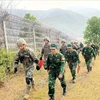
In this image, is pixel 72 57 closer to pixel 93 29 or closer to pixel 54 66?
pixel 54 66

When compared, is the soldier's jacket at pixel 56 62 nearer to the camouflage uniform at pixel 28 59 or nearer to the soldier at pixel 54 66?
the soldier at pixel 54 66

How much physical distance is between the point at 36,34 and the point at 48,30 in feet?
15.3

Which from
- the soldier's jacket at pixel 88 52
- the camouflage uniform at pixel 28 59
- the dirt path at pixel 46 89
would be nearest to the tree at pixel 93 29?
the soldier's jacket at pixel 88 52

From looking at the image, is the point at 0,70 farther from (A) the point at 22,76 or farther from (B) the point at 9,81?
(A) the point at 22,76

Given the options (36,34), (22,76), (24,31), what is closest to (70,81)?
(22,76)

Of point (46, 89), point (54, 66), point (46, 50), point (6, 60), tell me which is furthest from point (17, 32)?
point (54, 66)

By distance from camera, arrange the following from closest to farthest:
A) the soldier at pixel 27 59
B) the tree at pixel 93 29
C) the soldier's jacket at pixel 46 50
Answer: the soldier at pixel 27 59, the soldier's jacket at pixel 46 50, the tree at pixel 93 29

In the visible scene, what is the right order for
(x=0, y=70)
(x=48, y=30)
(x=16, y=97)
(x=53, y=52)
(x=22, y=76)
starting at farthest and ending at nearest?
1. (x=48, y=30)
2. (x=22, y=76)
3. (x=0, y=70)
4. (x=16, y=97)
5. (x=53, y=52)

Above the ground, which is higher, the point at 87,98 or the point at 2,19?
the point at 2,19

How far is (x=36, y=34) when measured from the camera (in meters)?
19.4

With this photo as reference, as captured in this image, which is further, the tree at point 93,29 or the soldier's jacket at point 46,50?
the tree at point 93,29

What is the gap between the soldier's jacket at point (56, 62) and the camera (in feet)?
29.8

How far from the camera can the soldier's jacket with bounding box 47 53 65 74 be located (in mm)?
9086

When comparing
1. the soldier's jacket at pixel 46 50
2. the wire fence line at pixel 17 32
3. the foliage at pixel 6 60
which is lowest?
the foliage at pixel 6 60
